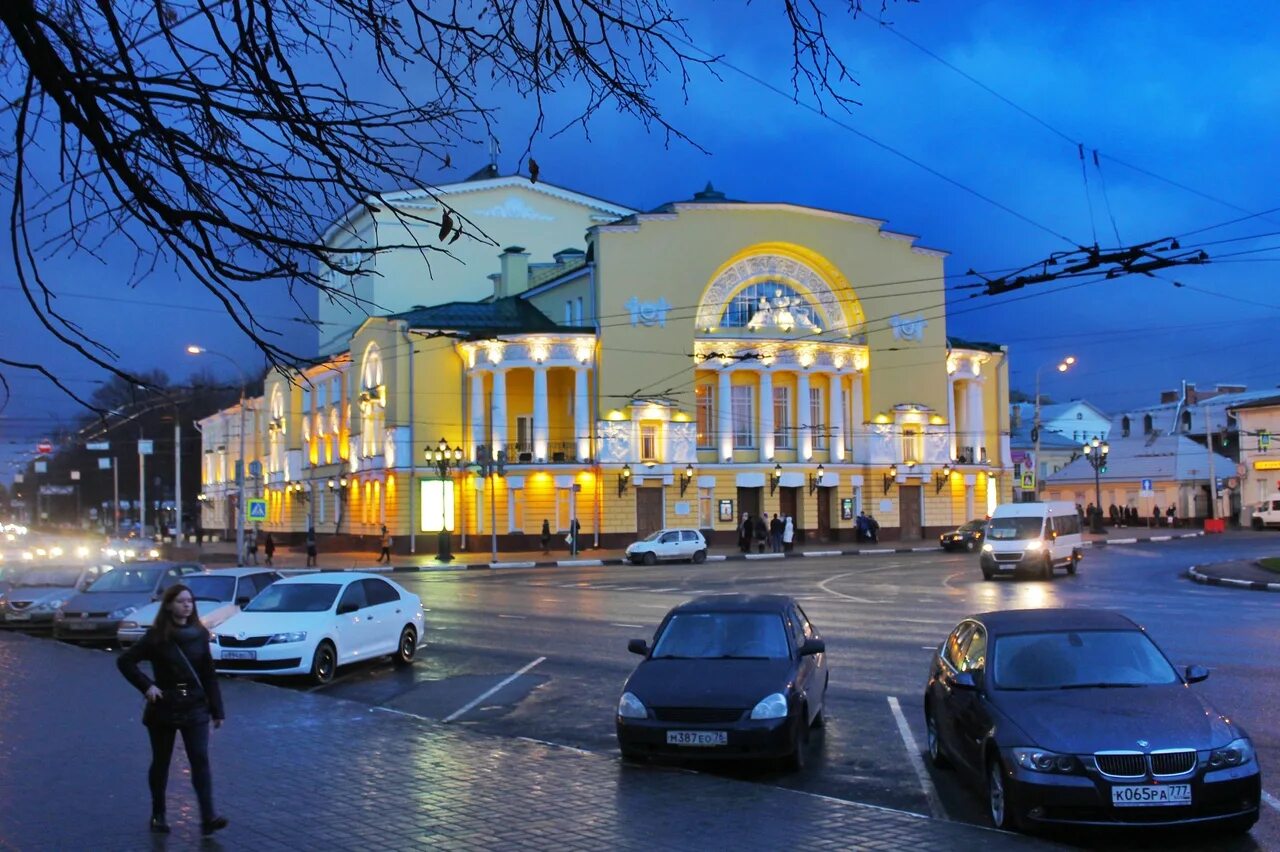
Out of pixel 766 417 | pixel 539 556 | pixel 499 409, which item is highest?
pixel 499 409

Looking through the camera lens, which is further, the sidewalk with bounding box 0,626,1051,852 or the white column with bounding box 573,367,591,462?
the white column with bounding box 573,367,591,462

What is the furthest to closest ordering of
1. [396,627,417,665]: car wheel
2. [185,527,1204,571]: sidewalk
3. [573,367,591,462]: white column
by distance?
[573,367,591,462]: white column, [185,527,1204,571]: sidewalk, [396,627,417,665]: car wheel

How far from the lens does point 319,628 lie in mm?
16859

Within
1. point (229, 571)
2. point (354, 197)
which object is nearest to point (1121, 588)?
point (229, 571)

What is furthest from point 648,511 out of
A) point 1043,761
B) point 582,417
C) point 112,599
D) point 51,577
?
point 1043,761

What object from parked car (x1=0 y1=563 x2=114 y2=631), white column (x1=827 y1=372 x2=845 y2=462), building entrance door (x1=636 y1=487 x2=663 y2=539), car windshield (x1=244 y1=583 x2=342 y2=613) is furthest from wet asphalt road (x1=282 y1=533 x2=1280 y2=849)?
white column (x1=827 y1=372 x2=845 y2=462)

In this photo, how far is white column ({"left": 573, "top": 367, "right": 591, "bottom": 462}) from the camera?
57594mm

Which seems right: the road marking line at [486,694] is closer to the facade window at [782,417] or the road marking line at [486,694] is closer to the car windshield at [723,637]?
the car windshield at [723,637]

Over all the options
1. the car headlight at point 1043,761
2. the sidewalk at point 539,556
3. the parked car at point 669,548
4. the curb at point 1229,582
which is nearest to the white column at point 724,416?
the sidewalk at point 539,556

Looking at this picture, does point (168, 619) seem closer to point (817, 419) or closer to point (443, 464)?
point (443, 464)

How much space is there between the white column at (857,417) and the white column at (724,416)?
22.6ft

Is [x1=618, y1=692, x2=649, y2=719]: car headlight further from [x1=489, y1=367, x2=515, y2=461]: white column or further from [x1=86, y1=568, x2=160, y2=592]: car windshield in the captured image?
[x1=489, y1=367, x2=515, y2=461]: white column

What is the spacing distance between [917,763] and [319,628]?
29.5ft

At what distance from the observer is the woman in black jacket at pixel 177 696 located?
802 centimetres
